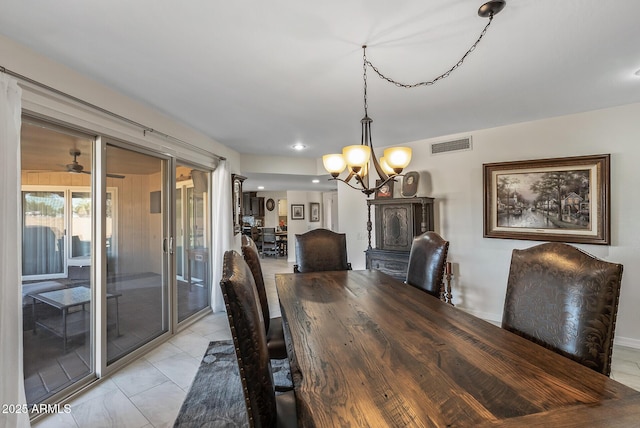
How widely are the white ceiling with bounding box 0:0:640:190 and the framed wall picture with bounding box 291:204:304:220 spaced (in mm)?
5680

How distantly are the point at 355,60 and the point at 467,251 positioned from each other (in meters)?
2.87

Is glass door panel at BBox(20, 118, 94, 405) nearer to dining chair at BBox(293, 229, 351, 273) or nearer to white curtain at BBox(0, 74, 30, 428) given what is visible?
white curtain at BBox(0, 74, 30, 428)

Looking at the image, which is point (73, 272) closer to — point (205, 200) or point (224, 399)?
point (224, 399)

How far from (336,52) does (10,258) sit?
222 centimetres

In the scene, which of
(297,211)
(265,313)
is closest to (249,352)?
(265,313)

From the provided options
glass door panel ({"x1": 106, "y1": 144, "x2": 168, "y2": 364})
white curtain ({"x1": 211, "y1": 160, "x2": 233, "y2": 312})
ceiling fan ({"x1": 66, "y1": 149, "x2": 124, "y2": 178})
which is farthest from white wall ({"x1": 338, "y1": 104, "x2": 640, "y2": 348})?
ceiling fan ({"x1": 66, "y1": 149, "x2": 124, "y2": 178})

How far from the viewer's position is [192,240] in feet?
12.4

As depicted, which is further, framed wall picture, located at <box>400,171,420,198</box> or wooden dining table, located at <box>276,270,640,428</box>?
framed wall picture, located at <box>400,171,420,198</box>

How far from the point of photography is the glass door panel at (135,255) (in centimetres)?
255

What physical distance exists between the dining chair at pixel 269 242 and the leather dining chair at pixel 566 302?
7.74 m

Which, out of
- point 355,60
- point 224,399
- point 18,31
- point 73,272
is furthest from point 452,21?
point 73,272

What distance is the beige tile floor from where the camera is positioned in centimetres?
189

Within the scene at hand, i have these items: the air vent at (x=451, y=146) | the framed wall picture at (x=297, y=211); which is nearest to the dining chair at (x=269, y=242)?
the framed wall picture at (x=297, y=211)

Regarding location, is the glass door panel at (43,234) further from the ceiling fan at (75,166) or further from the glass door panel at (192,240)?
the glass door panel at (192,240)
